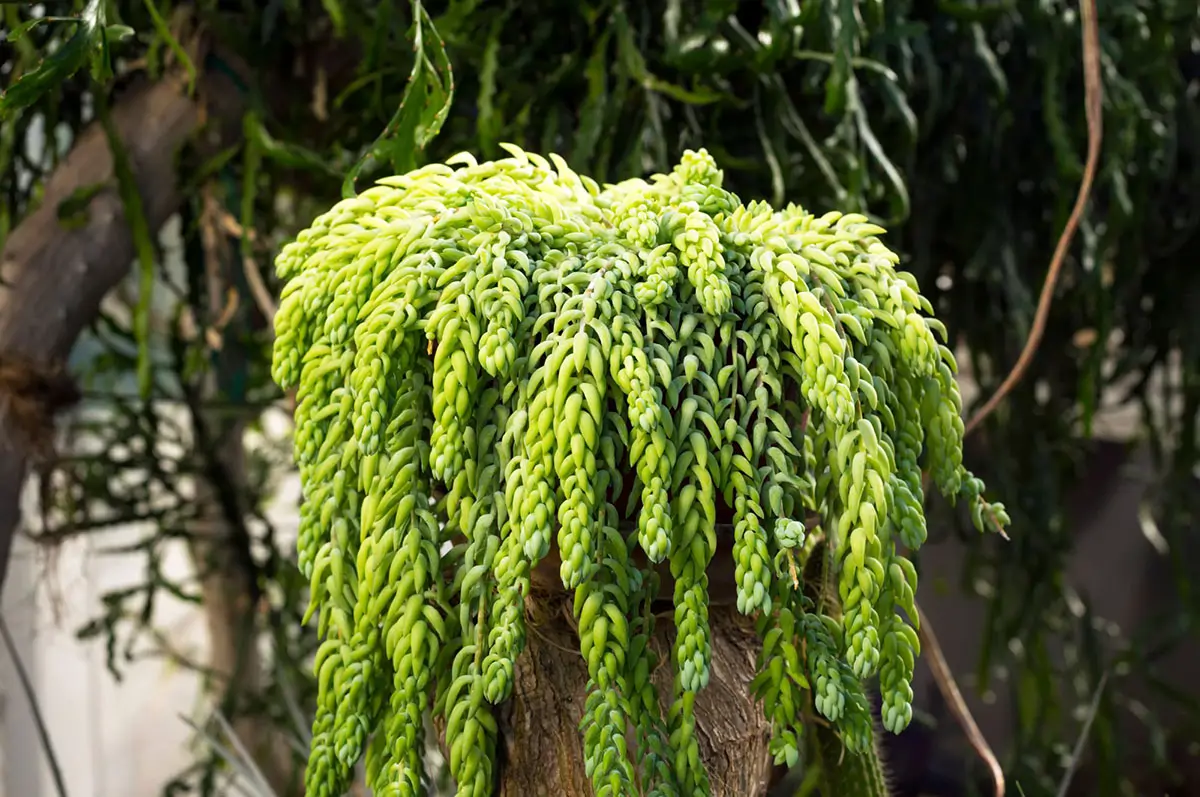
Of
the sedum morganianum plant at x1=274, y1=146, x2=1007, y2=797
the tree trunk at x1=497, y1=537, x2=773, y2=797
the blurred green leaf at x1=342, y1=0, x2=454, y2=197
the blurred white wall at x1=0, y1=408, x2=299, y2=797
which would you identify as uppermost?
the blurred green leaf at x1=342, y1=0, x2=454, y2=197

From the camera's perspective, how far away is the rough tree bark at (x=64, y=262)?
74 centimetres

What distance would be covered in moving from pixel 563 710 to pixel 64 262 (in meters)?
0.56

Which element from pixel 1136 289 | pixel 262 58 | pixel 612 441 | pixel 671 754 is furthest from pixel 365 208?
pixel 1136 289

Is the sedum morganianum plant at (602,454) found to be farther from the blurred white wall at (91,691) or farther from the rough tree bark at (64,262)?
the blurred white wall at (91,691)

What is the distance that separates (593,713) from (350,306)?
201 mm

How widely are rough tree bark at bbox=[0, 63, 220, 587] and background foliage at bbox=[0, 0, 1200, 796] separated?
0.03 m

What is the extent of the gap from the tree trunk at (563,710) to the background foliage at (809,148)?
0.27m

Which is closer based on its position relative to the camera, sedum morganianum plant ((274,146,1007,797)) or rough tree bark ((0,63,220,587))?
sedum morganianum plant ((274,146,1007,797))

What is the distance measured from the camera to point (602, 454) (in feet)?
1.33

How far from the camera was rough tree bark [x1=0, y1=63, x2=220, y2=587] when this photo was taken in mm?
737

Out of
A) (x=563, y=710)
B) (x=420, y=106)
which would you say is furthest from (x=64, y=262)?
(x=563, y=710)

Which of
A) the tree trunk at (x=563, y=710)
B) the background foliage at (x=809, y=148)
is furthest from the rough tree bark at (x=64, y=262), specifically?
the tree trunk at (x=563, y=710)

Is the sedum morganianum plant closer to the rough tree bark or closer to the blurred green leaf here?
the blurred green leaf

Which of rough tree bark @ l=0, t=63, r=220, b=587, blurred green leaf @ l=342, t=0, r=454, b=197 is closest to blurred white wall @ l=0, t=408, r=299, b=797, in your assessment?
rough tree bark @ l=0, t=63, r=220, b=587
